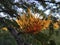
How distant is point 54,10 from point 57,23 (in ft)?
0.60

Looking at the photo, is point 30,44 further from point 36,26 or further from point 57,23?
point 57,23

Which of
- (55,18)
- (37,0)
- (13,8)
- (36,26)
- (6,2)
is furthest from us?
(55,18)

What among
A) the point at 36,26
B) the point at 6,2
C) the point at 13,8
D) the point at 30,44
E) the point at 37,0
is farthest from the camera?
the point at 37,0

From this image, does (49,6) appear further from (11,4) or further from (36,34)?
(36,34)

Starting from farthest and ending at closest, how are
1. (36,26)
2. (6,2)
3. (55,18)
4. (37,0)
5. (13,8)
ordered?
(55,18), (37,0), (13,8), (6,2), (36,26)

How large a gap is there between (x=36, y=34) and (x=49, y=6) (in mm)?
1117

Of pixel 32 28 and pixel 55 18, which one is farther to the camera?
pixel 55 18

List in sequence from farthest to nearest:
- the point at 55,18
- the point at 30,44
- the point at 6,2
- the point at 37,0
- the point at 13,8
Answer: the point at 55,18, the point at 37,0, the point at 13,8, the point at 6,2, the point at 30,44

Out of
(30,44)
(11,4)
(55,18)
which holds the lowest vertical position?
(55,18)

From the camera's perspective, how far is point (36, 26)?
1.86m

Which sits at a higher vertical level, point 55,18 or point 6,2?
point 6,2

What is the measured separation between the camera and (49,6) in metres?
3.04

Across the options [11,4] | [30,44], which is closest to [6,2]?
[11,4]

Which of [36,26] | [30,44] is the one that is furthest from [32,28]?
[30,44]
